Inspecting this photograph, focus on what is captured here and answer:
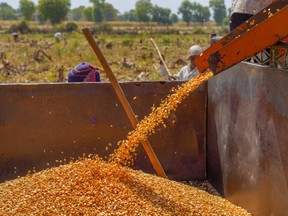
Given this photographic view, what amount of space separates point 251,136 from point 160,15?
113573mm

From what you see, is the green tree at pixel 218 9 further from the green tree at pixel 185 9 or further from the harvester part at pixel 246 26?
the harvester part at pixel 246 26

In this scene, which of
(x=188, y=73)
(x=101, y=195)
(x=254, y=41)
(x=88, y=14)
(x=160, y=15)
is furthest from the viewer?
(x=88, y=14)

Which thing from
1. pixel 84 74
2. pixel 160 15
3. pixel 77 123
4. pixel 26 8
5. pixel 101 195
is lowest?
pixel 101 195

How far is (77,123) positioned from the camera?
174 inches

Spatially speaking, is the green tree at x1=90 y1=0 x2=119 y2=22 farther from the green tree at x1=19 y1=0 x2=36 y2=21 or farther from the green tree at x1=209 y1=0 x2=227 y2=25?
the green tree at x1=209 y1=0 x2=227 y2=25

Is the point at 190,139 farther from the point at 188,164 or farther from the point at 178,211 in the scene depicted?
the point at 178,211

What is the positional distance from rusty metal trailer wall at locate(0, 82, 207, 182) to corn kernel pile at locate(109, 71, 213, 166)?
17 cm

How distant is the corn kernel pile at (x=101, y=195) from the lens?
3125mm

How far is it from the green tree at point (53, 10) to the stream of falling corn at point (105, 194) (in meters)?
80.7

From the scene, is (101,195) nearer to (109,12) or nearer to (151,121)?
(151,121)

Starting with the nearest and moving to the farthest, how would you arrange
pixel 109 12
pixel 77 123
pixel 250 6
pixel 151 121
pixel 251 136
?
pixel 251 136 < pixel 151 121 < pixel 250 6 < pixel 77 123 < pixel 109 12

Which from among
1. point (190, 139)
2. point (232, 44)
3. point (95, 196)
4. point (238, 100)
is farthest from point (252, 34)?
point (190, 139)

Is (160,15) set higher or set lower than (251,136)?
higher

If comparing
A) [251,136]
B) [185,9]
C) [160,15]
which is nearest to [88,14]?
[160,15]
